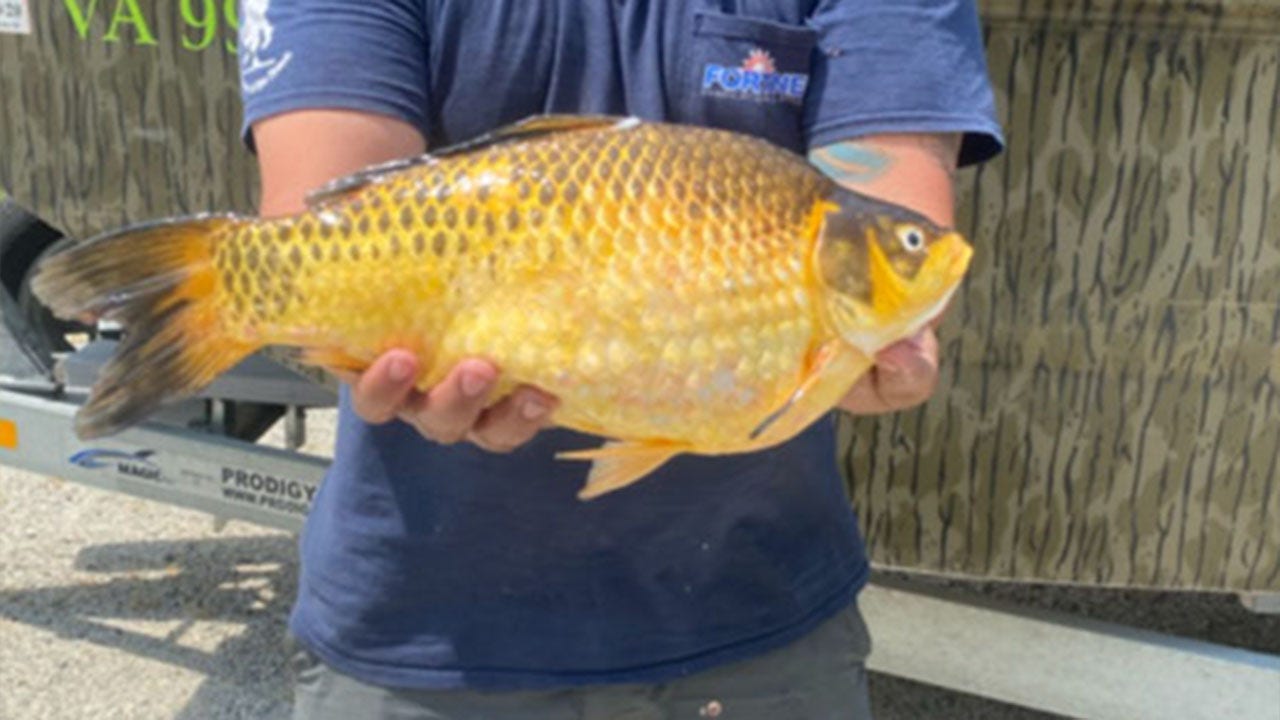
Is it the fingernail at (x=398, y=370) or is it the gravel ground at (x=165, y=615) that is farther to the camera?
the gravel ground at (x=165, y=615)

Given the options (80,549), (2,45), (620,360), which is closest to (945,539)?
(620,360)

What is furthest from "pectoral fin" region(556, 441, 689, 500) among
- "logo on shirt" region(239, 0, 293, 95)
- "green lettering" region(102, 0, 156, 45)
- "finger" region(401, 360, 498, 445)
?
"green lettering" region(102, 0, 156, 45)

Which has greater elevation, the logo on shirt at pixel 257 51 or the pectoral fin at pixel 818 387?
the logo on shirt at pixel 257 51

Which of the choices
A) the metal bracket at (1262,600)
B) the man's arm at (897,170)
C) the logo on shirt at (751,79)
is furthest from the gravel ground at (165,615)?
the logo on shirt at (751,79)

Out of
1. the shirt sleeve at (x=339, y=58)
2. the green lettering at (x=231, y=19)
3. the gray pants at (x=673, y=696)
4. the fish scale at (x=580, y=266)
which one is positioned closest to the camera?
the fish scale at (x=580, y=266)

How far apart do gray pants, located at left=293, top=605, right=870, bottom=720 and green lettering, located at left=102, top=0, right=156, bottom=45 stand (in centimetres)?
172

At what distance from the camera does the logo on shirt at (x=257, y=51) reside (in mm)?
1594

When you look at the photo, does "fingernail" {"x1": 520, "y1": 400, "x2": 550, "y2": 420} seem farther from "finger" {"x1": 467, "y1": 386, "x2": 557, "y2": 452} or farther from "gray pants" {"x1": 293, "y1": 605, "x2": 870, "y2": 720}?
"gray pants" {"x1": 293, "y1": 605, "x2": 870, "y2": 720}

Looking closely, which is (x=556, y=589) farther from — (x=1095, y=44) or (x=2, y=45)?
(x=2, y=45)

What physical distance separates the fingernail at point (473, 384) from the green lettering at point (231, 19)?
1839 millimetres

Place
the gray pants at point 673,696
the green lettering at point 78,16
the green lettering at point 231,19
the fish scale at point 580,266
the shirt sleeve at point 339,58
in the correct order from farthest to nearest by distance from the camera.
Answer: the green lettering at point 78,16
the green lettering at point 231,19
the gray pants at point 673,696
the shirt sleeve at point 339,58
the fish scale at point 580,266

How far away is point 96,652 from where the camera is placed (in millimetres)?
4074

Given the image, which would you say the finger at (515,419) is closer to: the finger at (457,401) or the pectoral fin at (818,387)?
the finger at (457,401)

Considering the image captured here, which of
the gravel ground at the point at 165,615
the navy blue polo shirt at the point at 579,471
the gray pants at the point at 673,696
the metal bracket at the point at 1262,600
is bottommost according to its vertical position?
the gravel ground at the point at 165,615
